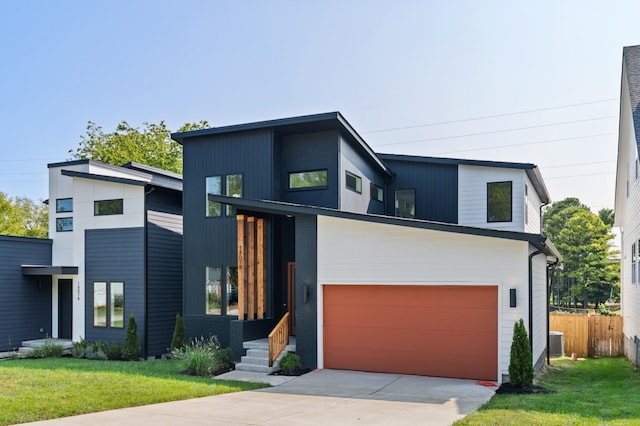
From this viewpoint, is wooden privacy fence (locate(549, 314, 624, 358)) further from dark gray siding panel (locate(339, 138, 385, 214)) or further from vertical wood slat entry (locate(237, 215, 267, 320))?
vertical wood slat entry (locate(237, 215, 267, 320))

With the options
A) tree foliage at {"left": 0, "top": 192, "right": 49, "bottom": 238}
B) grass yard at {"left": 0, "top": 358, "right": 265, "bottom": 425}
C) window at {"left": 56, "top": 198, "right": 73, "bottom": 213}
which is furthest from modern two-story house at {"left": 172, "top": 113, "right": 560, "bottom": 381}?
tree foliage at {"left": 0, "top": 192, "right": 49, "bottom": 238}

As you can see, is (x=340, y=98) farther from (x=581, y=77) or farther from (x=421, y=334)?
(x=421, y=334)

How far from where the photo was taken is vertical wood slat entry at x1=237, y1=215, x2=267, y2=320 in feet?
46.9

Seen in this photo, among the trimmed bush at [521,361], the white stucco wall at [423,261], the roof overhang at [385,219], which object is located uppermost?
the roof overhang at [385,219]

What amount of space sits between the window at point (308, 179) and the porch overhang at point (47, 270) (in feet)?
27.8

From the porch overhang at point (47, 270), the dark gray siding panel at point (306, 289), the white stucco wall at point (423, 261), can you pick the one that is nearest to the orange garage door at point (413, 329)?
the white stucco wall at point (423, 261)

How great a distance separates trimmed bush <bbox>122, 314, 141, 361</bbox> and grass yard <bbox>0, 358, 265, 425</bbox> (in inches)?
110

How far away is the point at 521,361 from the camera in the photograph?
10.6m

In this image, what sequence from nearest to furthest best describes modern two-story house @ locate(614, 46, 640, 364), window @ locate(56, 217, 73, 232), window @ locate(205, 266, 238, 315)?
modern two-story house @ locate(614, 46, 640, 364) < window @ locate(205, 266, 238, 315) < window @ locate(56, 217, 73, 232)

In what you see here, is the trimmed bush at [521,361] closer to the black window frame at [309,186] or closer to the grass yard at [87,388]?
the grass yard at [87,388]

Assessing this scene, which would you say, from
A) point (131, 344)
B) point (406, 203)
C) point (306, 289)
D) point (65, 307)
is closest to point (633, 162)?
point (406, 203)

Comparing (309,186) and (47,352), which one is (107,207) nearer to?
(47,352)

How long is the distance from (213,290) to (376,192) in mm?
6345

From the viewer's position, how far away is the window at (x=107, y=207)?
17.5 metres
